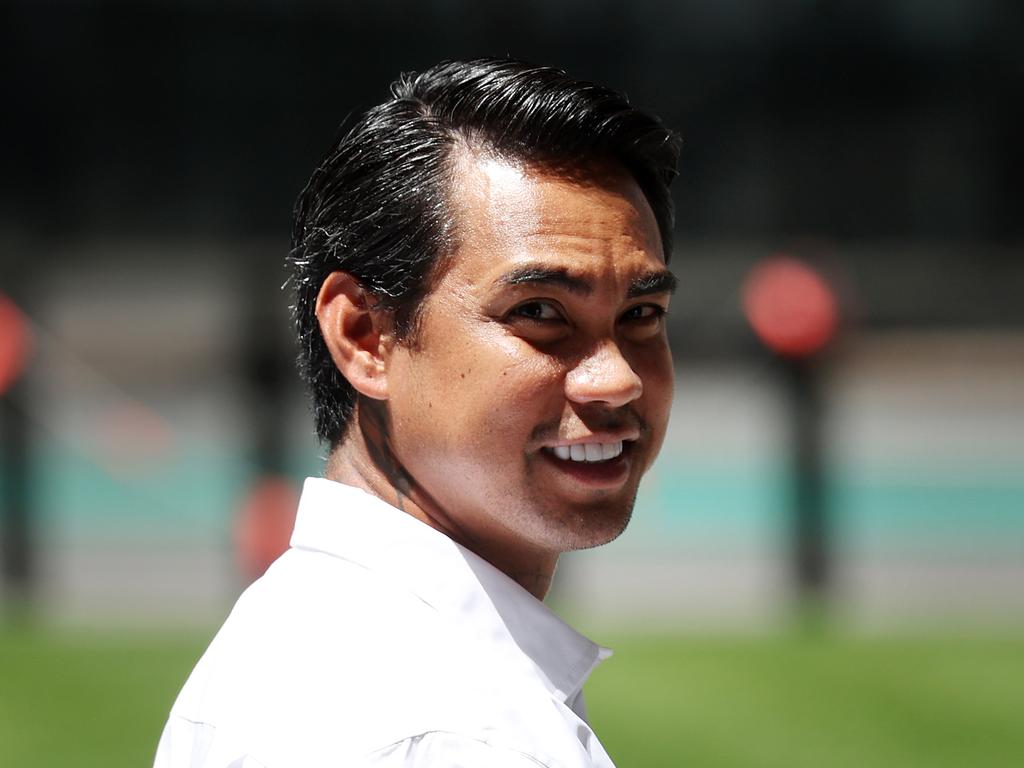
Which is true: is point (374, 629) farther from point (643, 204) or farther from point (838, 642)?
point (838, 642)

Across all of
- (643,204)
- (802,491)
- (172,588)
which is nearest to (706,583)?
(802,491)

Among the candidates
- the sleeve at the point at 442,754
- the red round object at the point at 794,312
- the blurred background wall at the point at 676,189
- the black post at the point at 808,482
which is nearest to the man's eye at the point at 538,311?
the sleeve at the point at 442,754

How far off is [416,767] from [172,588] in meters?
10.3

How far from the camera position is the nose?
53.3 inches

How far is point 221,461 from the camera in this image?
1483 centimetres

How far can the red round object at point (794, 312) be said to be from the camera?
8.29 m

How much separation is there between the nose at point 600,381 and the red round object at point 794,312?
707 centimetres

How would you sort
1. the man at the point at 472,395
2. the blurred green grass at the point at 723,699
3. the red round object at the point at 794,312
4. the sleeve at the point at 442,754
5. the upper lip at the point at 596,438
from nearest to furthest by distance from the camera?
1. the sleeve at the point at 442,754
2. the man at the point at 472,395
3. the upper lip at the point at 596,438
4. the blurred green grass at the point at 723,699
5. the red round object at the point at 794,312

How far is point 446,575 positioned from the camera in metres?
1.33

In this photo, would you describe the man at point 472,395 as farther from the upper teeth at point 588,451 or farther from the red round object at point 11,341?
the red round object at point 11,341

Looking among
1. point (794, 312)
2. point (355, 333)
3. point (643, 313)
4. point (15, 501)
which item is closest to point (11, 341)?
point (15, 501)

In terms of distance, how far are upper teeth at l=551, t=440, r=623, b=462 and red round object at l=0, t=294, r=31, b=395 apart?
7980 mm

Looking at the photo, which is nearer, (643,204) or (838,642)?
(643,204)

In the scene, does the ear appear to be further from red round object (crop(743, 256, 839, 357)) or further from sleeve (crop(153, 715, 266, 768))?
red round object (crop(743, 256, 839, 357))
